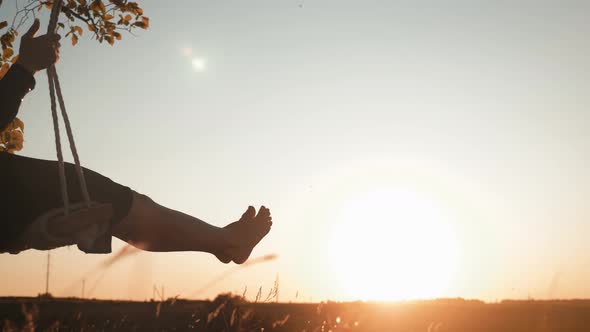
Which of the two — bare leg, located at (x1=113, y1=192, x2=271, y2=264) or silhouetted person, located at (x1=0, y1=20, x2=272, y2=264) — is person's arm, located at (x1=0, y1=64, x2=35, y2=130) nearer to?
silhouetted person, located at (x1=0, y1=20, x2=272, y2=264)

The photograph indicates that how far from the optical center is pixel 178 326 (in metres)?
4.89

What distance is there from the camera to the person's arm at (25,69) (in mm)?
3809

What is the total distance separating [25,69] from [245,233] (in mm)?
1943

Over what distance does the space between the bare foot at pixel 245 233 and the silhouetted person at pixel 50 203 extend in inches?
6.4

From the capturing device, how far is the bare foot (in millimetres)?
4582

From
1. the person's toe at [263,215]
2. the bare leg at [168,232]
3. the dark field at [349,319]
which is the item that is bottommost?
the dark field at [349,319]

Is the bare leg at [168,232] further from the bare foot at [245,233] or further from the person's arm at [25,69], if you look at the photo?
the person's arm at [25,69]

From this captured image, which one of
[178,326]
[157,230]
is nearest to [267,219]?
[178,326]

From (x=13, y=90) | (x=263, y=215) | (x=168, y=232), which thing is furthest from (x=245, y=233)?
(x=13, y=90)

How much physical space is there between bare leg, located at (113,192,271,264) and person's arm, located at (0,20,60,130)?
3.01 ft

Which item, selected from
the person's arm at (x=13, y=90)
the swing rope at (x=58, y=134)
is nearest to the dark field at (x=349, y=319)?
the swing rope at (x=58, y=134)

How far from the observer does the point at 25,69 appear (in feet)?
13.0

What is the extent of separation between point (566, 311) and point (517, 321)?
116 cm

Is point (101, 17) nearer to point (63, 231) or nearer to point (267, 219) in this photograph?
point (267, 219)
